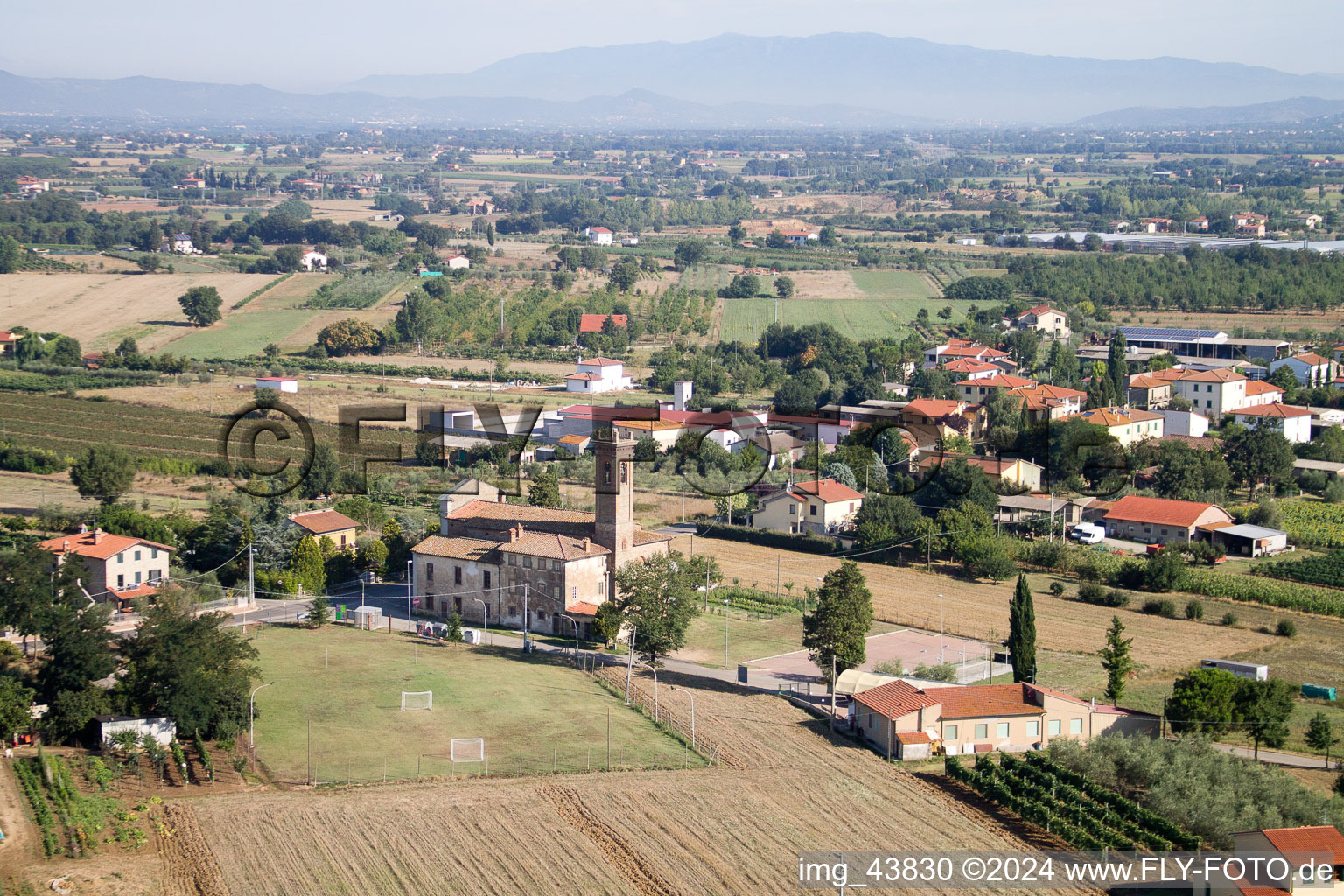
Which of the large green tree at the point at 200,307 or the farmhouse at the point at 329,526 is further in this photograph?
the large green tree at the point at 200,307

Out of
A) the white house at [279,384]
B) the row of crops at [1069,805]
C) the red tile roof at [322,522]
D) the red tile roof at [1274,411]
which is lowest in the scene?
the row of crops at [1069,805]

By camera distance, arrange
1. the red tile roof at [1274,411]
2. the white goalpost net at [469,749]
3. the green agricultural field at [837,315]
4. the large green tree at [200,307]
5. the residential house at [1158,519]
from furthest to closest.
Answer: the large green tree at [200,307]
the green agricultural field at [837,315]
the red tile roof at [1274,411]
the residential house at [1158,519]
the white goalpost net at [469,749]

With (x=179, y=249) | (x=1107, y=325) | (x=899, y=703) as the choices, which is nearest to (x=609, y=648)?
(x=899, y=703)

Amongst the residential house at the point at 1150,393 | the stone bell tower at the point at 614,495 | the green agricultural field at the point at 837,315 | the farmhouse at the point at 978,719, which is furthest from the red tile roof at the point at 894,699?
the green agricultural field at the point at 837,315

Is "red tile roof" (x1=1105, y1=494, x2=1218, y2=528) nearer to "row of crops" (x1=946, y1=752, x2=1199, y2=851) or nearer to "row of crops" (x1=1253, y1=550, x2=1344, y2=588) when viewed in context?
"row of crops" (x1=1253, y1=550, x2=1344, y2=588)

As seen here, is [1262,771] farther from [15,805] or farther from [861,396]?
[861,396]

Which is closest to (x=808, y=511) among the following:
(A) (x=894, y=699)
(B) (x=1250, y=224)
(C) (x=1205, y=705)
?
(A) (x=894, y=699)

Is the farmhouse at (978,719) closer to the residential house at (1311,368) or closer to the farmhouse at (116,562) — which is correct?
the farmhouse at (116,562)

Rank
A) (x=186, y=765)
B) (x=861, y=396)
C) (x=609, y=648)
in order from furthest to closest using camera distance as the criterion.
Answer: (x=861, y=396) → (x=609, y=648) → (x=186, y=765)
